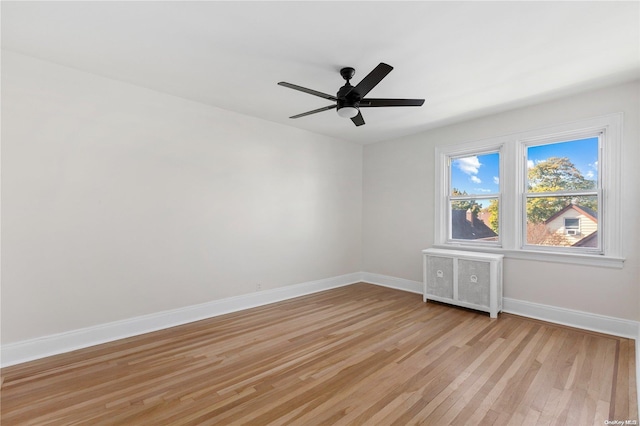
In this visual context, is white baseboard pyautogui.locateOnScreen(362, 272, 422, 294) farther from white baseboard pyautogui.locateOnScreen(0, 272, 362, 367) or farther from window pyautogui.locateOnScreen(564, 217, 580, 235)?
window pyautogui.locateOnScreen(564, 217, 580, 235)

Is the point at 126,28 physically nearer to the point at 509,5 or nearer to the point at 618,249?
the point at 509,5

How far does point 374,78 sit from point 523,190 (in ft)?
9.37

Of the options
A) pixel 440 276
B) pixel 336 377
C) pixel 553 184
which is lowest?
pixel 336 377

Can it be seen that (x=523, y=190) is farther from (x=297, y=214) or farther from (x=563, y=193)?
(x=297, y=214)

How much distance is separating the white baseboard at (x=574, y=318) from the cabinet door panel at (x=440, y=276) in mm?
698

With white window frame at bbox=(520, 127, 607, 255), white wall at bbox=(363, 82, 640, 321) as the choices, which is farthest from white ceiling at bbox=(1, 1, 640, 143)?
white window frame at bbox=(520, 127, 607, 255)

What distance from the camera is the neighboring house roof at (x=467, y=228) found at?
432cm

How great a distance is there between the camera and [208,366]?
2535 millimetres

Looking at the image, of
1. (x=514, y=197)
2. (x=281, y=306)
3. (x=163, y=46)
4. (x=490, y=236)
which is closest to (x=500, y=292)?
(x=490, y=236)

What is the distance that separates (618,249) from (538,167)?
1.23m

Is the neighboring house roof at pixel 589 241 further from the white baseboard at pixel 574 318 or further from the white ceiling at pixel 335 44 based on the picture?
the white ceiling at pixel 335 44

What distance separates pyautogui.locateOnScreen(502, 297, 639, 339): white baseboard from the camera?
3082mm

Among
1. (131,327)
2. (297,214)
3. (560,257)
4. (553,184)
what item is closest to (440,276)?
(560,257)

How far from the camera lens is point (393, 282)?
521cm
